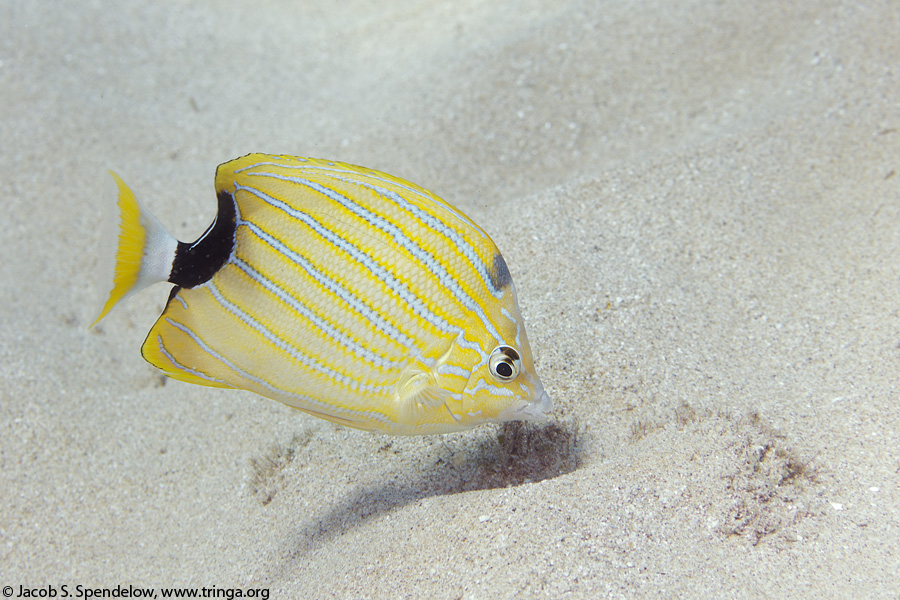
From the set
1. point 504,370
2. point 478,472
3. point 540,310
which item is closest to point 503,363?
point 504,370

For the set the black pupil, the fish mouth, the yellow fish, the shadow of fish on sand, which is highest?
the yellow fish

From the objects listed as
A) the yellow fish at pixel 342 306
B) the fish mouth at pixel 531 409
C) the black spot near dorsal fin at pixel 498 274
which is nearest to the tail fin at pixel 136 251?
the yellow fish at pixel 342 306

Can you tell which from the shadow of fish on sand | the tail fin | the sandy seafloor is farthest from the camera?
the shadow of fish on sand

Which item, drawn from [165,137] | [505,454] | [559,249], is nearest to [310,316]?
[505,454]

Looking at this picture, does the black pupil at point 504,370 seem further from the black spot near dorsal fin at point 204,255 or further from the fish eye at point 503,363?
the black spot near dorsal fin at point 204,255

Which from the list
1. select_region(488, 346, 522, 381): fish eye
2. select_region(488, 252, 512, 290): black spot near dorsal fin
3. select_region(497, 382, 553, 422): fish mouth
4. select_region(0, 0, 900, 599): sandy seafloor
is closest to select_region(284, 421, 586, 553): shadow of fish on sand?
select_region(0, 0, 900, 599): sandy seafloor

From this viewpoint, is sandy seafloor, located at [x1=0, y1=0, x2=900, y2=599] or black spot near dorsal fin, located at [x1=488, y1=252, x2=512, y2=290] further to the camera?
sandy seafloor, located at [x1=0, y1=0, x2=900, y2=599]

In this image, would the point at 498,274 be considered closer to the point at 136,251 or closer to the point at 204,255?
the point at 204,255

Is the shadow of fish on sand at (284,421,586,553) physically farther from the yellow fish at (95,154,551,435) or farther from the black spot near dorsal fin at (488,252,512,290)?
the black spot near dorsal fin at (488,252,512,290)
